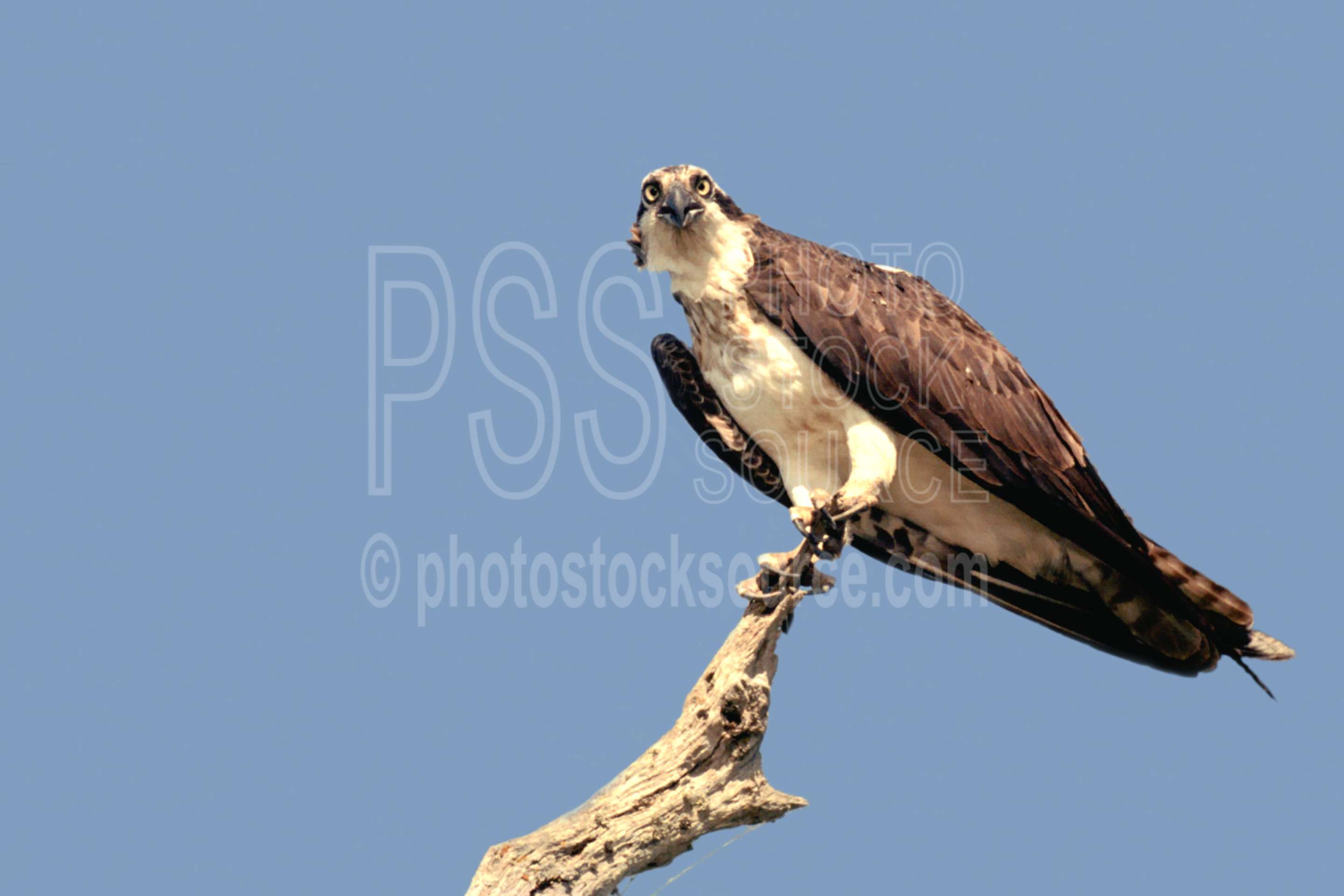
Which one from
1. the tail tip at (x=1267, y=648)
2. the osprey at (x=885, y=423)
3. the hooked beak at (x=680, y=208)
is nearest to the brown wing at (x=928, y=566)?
the osprey at (x=885, y=423)

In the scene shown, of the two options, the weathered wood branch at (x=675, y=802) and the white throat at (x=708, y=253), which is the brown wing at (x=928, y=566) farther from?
the weathered wood branch at (x=675, y=802)

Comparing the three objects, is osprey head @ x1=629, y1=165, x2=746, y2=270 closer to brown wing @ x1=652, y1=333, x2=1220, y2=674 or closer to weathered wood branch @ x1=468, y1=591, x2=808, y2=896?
brown wing @ x1=652, y1=333, x2=1220, y2=674

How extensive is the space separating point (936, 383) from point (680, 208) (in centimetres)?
134

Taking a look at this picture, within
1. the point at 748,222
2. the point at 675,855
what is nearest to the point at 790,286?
the point at 748,222

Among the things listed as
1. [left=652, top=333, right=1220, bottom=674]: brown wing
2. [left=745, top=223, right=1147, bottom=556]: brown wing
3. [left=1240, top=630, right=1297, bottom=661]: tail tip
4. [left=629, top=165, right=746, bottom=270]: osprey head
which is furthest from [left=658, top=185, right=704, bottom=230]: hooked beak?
[left=1240, top=630, right=1297, bottom=661]: tail tip

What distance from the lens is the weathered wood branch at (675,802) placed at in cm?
531

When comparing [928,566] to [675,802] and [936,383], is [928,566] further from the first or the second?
[675,802]

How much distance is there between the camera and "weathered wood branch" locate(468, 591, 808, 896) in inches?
209

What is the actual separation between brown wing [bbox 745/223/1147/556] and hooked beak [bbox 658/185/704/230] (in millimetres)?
335

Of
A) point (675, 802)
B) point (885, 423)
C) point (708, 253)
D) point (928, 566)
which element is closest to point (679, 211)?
point (708, 253)

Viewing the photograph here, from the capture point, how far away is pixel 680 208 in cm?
563

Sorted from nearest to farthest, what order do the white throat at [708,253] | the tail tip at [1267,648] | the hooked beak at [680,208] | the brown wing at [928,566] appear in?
the hooked beak at [680,208]
the white throat at [708,253]
the tail tip at [1267,648]
the brown wing at [928,566]

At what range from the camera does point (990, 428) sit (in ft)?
18.8

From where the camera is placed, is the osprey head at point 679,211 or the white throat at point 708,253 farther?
the white throat at point 708,253
